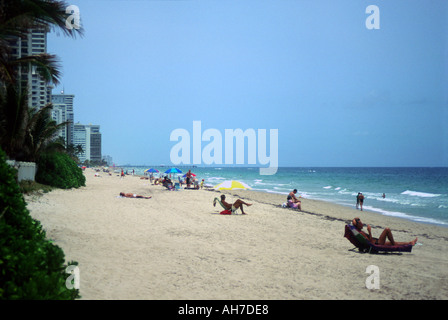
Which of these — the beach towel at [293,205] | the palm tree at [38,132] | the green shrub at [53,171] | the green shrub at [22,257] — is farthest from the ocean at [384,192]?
the palm tree at [38,132]

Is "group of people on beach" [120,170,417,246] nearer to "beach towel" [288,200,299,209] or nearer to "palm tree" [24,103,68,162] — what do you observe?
"beach towel" [288,200,299,209]

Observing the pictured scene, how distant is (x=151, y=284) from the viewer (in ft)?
16.6

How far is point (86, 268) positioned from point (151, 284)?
48.5 inches

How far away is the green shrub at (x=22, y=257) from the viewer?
312 cm

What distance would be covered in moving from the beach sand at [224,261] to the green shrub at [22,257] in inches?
32.6

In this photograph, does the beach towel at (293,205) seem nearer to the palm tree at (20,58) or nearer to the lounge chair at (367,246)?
the lounge chair at (367,246)

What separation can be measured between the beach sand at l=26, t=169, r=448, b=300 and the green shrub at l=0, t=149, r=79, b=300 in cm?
83

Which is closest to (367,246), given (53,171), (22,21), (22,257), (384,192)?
(22,257)

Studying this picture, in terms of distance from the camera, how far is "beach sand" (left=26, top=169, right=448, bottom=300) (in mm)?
5047

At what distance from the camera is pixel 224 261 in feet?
21.7

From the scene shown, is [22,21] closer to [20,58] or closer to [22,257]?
[20,58]

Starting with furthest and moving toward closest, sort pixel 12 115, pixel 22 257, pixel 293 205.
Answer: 1. pixel 293 205
2. pixel 12 115
3. pixel 22 257

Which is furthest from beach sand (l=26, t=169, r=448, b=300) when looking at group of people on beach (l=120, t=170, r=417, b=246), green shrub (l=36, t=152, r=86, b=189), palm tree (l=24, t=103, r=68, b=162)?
green shrub (l=36, t=152, r=86, b=189)

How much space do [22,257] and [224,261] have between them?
4.04 m
